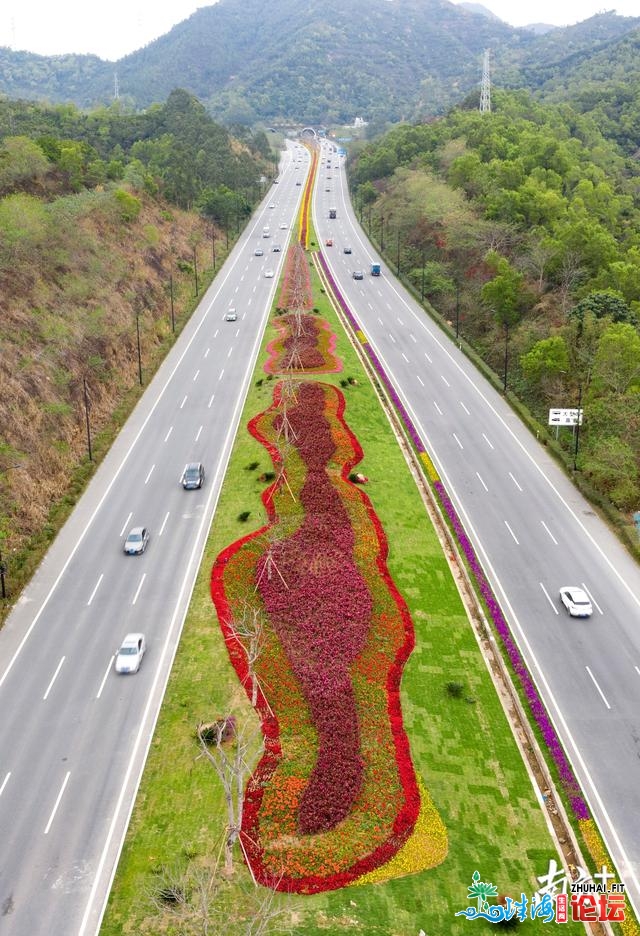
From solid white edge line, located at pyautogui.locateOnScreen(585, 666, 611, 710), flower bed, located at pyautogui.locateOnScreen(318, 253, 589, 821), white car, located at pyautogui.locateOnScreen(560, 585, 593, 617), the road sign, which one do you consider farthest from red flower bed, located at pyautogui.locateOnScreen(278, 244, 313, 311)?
solid white edge line, located at pyautogui.locateOnScreen(585, 666, 611, 710)

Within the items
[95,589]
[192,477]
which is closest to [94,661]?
[95,589]

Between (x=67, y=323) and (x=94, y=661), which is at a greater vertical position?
(x=67, y=323)

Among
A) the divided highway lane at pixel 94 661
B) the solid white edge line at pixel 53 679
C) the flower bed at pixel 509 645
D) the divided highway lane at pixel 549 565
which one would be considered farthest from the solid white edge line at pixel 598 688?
the solid white edge line at pixel 53 679

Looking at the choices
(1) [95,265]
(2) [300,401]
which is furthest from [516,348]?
(1) [95,265]

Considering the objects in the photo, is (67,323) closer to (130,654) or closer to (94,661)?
(94,661)

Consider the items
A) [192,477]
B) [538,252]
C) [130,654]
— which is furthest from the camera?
[538,252]

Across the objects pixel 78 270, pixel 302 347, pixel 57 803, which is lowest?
pixel 57 803
